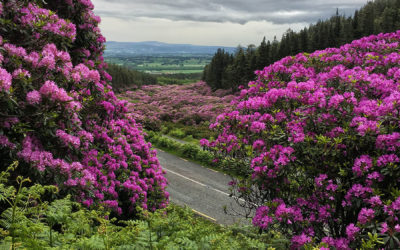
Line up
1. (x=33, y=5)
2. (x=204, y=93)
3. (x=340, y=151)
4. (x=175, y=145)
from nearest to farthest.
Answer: (x=340, y=151) < (x=33, y=5) < (x=175, y=145) < (x=204, y=93)

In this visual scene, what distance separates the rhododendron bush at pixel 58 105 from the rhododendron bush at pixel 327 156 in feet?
9.85

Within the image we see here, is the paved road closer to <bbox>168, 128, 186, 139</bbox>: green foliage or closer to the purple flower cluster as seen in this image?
<bbox>168, 128, 186, 139</bbox>: green foliage

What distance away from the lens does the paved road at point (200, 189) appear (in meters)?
13.7

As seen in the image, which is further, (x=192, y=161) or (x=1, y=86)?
(x=192, y=161)

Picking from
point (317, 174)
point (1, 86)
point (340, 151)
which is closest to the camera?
point (1, 86)

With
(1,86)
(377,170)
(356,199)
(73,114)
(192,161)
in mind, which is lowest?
(192,161)

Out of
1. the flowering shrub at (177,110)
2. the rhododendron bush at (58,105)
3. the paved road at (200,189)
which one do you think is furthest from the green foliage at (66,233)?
the flowering shrub at (177,110)

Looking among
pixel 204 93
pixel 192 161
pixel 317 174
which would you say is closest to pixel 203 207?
pixel 192 161

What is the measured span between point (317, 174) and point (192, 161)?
17.0 meters

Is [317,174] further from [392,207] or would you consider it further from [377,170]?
[392,207]

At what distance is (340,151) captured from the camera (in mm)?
4504

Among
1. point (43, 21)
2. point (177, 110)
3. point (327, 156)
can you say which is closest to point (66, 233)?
point (327, 156)

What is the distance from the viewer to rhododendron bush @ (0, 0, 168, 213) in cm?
460

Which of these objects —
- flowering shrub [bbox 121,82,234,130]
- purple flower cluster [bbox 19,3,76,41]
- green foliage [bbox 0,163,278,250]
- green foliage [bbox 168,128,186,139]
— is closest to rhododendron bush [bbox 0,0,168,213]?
purple flower cluster [bbox 19,3,76,41]
